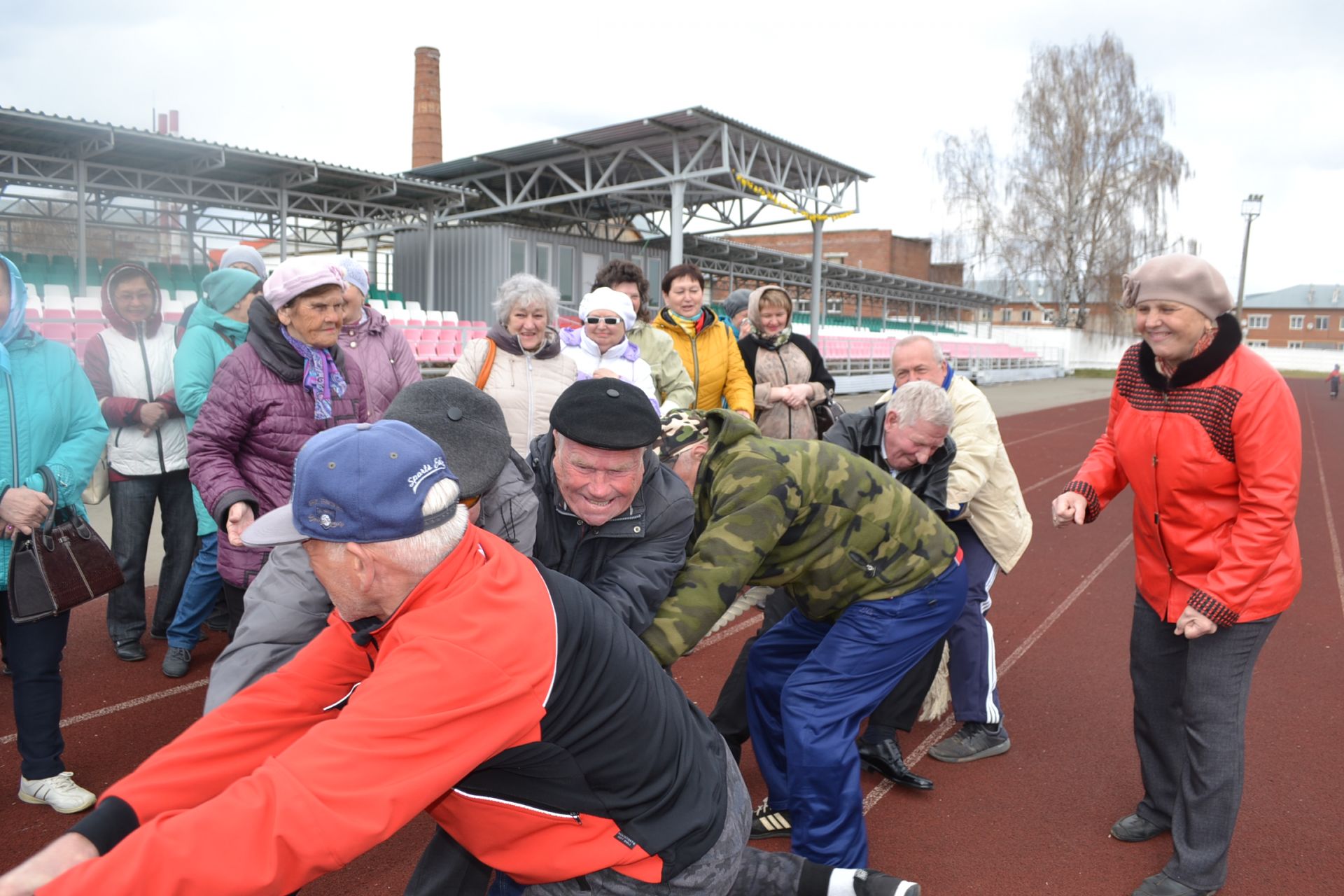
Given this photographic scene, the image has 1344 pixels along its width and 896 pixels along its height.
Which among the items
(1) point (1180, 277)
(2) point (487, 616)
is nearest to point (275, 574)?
(2) point (487, 616)

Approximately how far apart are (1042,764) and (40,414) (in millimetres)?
4120

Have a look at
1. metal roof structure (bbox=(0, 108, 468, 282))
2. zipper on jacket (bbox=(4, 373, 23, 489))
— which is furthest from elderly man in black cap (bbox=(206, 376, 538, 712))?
metal roof structure (bbox=(0, 108, 468, 282))

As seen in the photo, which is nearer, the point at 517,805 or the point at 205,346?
the point at 517,805

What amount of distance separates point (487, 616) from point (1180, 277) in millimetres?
2303

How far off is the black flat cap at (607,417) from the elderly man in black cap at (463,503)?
0.19 meters

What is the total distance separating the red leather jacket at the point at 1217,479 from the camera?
8.34 feet

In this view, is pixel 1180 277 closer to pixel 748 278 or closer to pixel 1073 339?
pixel 748 278

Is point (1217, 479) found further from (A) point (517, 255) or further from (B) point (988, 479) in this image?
(A) point (517, 255)

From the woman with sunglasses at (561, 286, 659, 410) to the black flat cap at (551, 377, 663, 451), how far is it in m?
2.31

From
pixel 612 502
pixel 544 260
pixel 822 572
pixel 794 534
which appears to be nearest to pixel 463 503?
pixel 612 502

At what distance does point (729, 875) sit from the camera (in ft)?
6.28

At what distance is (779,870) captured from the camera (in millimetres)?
2066

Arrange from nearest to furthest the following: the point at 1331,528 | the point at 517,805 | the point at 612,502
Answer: the point at 517,805, the point at 612,502, the point at 1331,528

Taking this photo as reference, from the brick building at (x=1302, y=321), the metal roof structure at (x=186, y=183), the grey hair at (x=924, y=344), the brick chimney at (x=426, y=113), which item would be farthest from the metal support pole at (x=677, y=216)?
the brick building at (x=1302, y=321)
